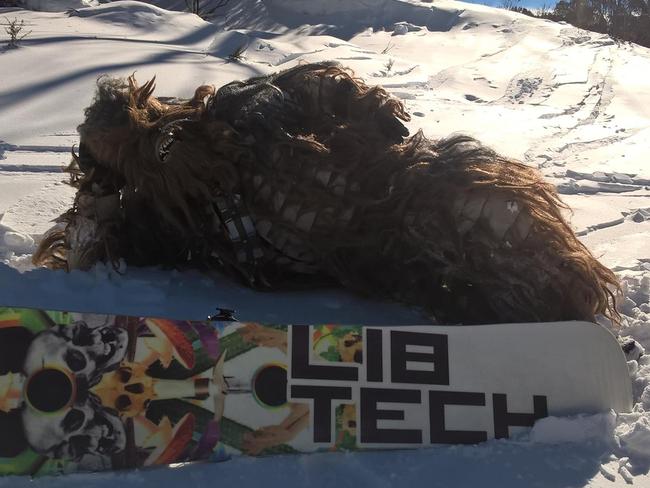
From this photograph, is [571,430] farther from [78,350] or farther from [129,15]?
[129,15]

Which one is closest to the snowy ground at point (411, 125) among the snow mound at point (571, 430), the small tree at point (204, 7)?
the snow mound at point (571, 430)

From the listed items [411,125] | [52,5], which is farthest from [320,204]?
[52,5]

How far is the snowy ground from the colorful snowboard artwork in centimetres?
5

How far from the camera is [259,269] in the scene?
196cm

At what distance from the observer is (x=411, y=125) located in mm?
4074

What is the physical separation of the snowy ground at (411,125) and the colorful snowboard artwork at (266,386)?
0.05 metres

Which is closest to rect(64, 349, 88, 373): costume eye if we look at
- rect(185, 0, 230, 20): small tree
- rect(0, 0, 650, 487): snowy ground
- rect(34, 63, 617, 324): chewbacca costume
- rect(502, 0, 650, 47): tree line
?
rect(0, 0, 650, 487): snowy ground

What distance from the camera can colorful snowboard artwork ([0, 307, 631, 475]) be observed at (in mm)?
1347

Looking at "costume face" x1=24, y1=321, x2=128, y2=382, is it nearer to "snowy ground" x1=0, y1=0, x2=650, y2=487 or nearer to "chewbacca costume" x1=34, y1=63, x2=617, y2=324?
"snowy ground" x1=0, y1=0, x2=650, y2=487

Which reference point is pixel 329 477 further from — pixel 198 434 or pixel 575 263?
pixel 575 263

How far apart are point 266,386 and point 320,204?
1.80ft

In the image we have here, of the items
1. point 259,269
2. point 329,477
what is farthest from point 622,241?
point 329,477

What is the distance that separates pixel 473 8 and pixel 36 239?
9.45m

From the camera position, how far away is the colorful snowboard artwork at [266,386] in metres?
1.35
